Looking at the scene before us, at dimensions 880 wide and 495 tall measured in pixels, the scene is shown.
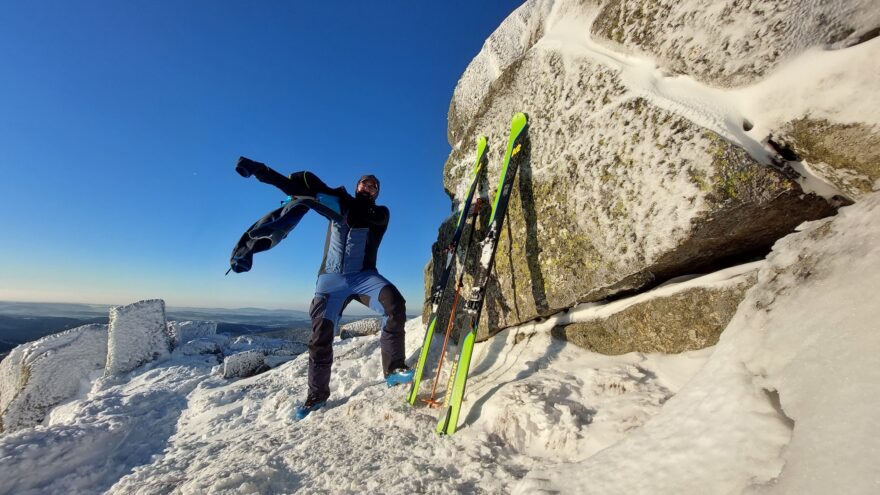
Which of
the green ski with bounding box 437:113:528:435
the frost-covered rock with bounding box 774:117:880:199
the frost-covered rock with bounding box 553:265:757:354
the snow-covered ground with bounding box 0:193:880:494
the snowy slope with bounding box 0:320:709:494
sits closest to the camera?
the snow-covered ground with bounding box 0:193:880:494

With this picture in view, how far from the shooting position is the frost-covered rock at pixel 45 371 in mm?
9727

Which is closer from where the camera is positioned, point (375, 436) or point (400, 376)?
point (375, 436)

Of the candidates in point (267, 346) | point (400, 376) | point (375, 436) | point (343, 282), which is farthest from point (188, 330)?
point (375, 436)

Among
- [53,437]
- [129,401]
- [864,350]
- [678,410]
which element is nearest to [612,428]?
[678,410]

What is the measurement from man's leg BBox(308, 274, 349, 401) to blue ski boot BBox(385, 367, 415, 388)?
2.89ft

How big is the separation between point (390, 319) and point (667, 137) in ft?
13.0

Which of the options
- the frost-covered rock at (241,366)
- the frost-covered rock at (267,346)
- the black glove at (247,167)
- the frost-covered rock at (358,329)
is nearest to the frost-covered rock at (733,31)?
the black glove at (247,167)

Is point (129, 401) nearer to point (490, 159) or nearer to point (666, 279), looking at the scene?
point (490, 159)

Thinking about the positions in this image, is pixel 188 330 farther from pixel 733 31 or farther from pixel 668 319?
pixel 733 31

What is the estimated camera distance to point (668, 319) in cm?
345

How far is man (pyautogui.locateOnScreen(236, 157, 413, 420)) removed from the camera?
520 centimetres

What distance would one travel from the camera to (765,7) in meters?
2.97

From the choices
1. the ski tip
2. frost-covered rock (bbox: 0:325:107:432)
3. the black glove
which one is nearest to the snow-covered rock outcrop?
the ski tip

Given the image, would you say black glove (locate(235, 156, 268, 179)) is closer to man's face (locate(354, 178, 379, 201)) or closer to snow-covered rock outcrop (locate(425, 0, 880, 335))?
man's face (locate(354, 178, 379, 201))
